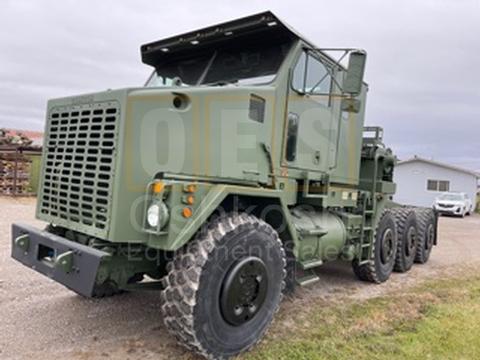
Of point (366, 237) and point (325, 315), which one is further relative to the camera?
point (366, 237)

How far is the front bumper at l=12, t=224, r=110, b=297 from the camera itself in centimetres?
305

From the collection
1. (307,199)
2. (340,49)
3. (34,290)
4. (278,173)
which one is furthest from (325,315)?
(34,290)

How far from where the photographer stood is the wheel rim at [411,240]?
7.61 meters

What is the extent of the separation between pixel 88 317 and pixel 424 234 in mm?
6712

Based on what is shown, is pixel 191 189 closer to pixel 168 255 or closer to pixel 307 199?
pixel 168 255

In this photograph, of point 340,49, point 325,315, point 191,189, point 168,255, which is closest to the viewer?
point 191,189

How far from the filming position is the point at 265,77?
4281 mm

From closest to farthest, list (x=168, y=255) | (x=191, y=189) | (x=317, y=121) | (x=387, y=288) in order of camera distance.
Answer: (x=191, y=189) → (x=168, y=255) → (x=317, y=121) → (x=387, y=288)

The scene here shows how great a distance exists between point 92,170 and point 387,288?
4.82 m

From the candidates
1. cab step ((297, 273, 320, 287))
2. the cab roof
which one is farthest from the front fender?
the cab roof

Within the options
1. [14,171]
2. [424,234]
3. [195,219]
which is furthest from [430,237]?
[14,171]

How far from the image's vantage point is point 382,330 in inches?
168

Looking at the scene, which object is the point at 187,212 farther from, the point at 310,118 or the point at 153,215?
the point at 310,118

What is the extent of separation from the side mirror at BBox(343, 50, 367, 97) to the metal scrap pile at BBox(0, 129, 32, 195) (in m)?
16.4
